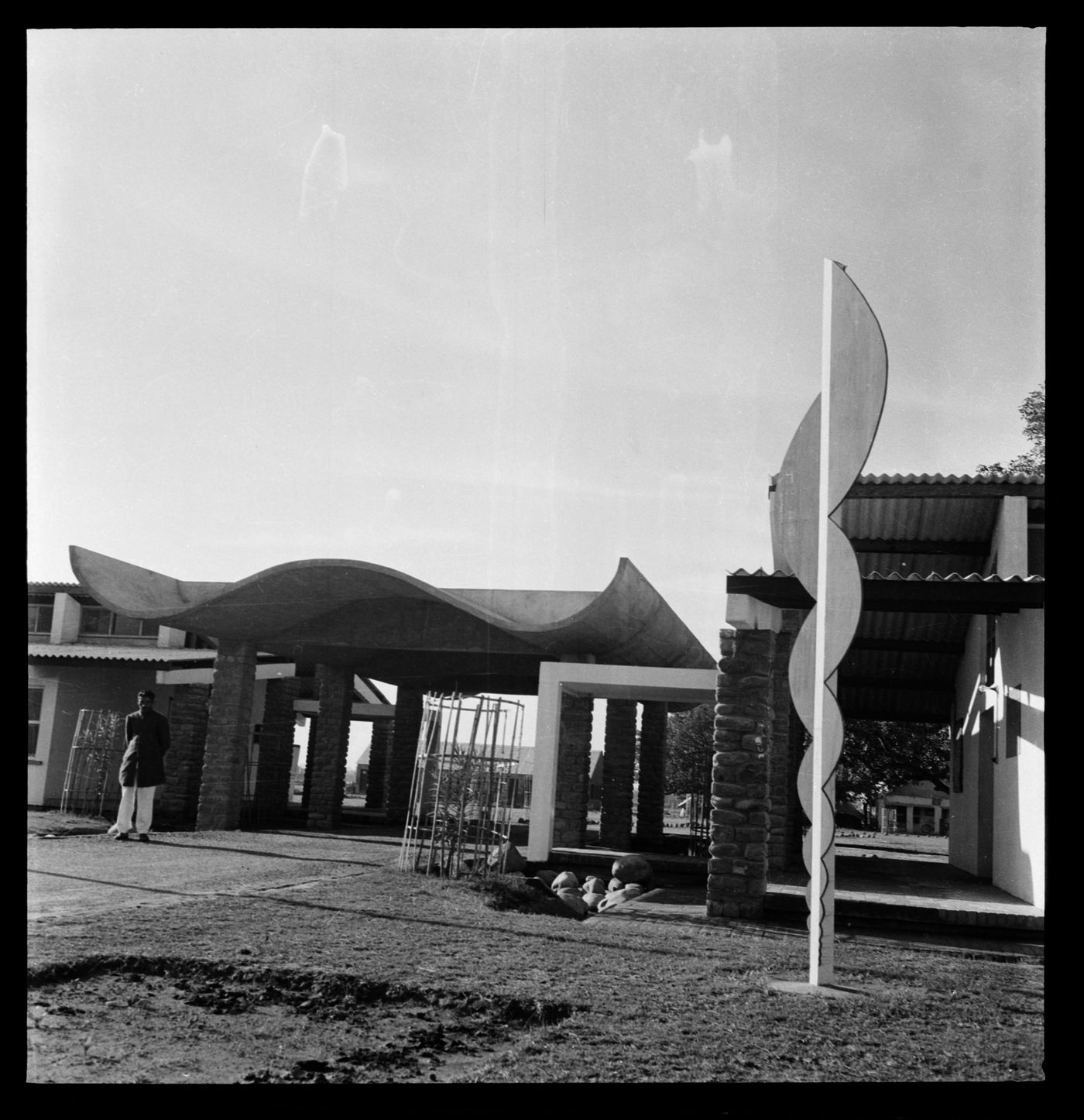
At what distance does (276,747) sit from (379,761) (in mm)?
6195

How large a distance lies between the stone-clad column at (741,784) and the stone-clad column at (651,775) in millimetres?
8753

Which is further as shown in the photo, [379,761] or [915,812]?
[915,812]

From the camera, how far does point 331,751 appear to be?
18859 millimetres

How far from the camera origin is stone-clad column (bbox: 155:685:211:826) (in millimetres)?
18984

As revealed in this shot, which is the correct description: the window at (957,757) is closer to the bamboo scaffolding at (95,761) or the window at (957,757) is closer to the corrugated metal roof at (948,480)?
the corrugated metal roof at (948,480)

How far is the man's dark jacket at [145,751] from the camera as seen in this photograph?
500 inches

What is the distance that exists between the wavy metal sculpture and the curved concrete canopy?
23.8ft

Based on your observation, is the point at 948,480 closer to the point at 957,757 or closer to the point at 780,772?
the point at 780,772

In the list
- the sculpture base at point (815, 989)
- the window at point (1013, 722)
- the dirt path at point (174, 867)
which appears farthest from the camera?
the window at point (1013, 722)

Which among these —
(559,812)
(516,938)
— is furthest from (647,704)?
(516,938)

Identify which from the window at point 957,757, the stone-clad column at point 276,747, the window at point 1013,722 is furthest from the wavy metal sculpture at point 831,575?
the stone-clad column at point 276,747

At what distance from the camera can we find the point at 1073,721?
5.02 m

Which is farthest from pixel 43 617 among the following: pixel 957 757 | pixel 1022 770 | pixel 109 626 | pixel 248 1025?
pixel 248 1025
